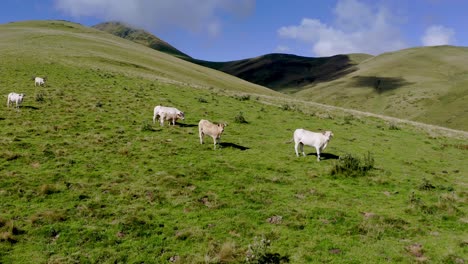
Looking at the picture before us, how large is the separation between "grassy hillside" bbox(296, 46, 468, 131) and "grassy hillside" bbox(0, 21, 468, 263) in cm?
7422

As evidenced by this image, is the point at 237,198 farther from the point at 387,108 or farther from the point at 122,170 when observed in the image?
the point at 387,108

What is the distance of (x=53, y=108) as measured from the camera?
29.3m

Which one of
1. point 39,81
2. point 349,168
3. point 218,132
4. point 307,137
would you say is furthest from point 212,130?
point 39,81

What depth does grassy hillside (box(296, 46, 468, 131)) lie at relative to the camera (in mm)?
96688

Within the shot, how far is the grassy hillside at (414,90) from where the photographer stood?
3807 inches

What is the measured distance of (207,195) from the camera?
50.9ft

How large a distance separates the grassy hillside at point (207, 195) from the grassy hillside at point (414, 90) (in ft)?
243

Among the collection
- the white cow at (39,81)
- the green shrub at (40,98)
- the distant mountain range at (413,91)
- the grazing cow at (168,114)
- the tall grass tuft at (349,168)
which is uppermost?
the distant mountain range at (413,91)

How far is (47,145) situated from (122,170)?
236 inches

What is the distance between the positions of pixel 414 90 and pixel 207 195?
13598cm

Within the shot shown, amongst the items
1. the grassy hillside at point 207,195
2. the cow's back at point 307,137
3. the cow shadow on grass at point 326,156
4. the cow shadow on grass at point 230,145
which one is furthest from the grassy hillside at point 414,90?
the cow shadow on grass at point 230,145

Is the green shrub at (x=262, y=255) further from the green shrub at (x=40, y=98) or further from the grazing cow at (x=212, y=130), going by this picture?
the green shrub at (x=40, y=98)

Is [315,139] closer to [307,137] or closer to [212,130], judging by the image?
[307,137]

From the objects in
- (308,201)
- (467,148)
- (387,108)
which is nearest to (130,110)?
(308,201)
